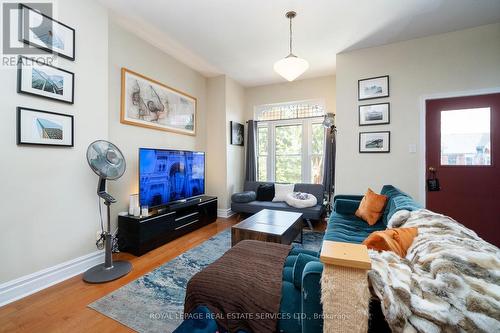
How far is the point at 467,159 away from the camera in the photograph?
2.82 metres

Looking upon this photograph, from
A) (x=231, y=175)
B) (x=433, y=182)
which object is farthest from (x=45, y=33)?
(x=433, y=182)

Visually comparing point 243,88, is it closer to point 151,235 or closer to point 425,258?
point 151,235

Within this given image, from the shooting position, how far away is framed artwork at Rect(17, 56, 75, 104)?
1.84 m

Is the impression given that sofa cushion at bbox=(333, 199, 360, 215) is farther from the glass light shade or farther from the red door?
the glass light shade

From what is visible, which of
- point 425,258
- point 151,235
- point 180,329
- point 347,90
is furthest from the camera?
point 347,90

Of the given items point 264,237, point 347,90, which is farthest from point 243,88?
point 264,237

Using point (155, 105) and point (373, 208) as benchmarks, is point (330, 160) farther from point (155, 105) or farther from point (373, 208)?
point (155, 105)

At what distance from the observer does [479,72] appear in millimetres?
2752

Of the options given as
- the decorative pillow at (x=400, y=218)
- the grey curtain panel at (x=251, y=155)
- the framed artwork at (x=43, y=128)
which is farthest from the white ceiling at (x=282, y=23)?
the decorative pillow at (x=400, y=218)

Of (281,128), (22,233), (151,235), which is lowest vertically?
(151,235)

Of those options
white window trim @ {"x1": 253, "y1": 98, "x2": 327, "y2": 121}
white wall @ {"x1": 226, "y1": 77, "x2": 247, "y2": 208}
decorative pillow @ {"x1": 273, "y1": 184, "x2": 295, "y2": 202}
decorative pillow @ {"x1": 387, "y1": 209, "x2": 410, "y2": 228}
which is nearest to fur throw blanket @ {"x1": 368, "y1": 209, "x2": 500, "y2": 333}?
decorative pillow @ {"x1": 387, "y1": 209, "x2": 410, "y2": 228}

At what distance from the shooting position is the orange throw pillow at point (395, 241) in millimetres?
1147

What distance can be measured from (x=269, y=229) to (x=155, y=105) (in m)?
2.50

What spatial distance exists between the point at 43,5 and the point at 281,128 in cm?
389
